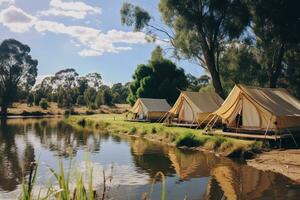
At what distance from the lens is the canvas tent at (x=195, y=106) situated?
3516 cm

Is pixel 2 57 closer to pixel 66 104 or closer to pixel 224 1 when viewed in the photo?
pixel 66 104

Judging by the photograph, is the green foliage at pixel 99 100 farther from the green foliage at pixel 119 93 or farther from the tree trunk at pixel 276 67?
the tree trunk at pixel 276 67

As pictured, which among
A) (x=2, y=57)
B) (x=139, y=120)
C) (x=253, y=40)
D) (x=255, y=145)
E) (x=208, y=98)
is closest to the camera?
(x=255, y=145)

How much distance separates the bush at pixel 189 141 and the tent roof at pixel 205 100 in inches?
320

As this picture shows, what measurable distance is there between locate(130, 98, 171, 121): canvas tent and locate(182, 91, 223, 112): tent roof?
30.8 ft

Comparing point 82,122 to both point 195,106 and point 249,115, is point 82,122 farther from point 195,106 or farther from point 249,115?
point 249,115

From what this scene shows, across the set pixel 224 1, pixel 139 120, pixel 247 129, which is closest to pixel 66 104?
pixel 139 120

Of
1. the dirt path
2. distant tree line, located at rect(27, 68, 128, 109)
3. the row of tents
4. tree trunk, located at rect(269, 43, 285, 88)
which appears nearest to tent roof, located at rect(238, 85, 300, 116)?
the row of tents

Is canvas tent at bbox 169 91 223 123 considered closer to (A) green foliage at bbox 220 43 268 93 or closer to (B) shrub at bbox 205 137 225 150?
(A) green foliage at bbox 220 43 268 93

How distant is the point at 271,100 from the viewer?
27.5 m

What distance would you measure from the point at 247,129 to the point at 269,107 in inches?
82.9

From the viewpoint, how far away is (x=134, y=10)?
43.1m

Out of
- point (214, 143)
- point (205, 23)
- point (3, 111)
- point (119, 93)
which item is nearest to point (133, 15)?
point (205, 23)

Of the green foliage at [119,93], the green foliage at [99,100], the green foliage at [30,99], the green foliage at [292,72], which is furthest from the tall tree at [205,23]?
the green foliage at [119,93]
